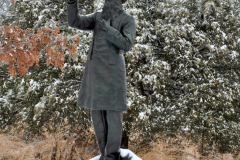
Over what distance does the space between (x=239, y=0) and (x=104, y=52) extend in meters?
5.33

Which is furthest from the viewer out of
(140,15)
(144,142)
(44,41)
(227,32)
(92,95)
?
(144,142)

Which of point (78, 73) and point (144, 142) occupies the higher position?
point (78, 73)

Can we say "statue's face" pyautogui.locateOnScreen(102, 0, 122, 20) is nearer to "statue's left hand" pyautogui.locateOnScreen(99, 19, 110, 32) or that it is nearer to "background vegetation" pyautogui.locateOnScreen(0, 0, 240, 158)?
"statue's left hand" pyautogui.locateOnScreen(99, 19, 110, 32)

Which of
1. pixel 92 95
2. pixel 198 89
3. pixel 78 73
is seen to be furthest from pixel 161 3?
pixel 92 95

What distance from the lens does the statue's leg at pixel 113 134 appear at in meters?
2.19

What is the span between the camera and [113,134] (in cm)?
218

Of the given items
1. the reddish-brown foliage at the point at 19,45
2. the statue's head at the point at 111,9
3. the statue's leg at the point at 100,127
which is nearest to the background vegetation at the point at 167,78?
the reddish-brown foliage at the point at 19,45

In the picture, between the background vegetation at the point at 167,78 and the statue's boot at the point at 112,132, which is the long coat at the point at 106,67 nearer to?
the statue's boot at the point at 112,132

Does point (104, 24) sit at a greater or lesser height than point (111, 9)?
lesser

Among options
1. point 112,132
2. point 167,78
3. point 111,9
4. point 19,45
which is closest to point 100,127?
point 112,132

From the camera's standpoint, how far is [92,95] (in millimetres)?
2160

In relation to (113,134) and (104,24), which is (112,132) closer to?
(113,134)

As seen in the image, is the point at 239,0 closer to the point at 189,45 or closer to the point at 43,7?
the point at 189,45

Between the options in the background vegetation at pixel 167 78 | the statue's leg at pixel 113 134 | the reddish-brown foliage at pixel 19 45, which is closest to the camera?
the statue's leg at pixel 113 134
